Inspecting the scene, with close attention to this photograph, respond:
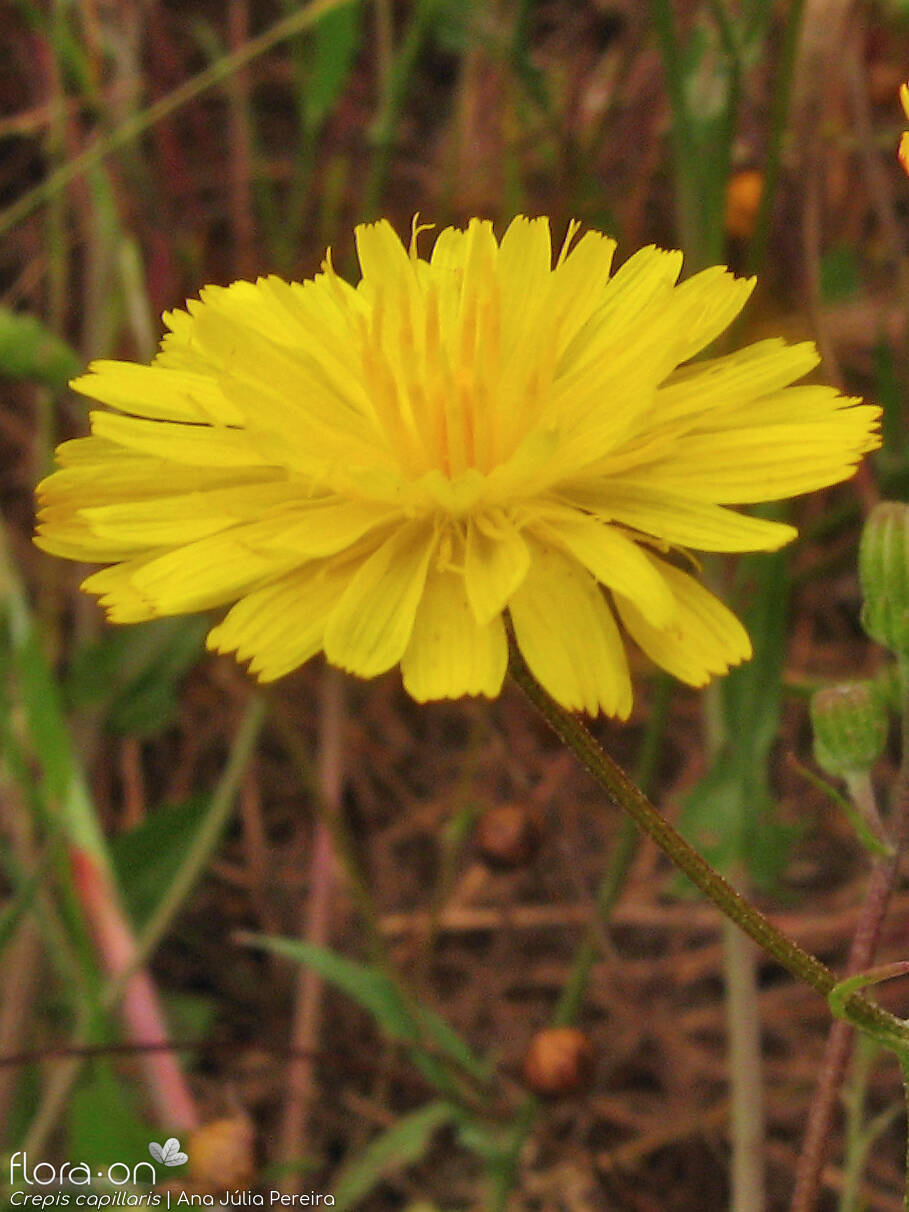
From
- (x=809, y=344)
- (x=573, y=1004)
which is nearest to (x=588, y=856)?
(x=573, y=1004)

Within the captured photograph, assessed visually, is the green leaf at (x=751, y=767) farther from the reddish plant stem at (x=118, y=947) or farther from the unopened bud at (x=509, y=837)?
the reddish plant stem at (x=118, y=947)

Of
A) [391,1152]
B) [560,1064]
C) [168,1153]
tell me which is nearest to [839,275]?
[560,1064]

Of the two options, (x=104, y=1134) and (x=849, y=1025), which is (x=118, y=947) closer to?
(x=104, y=1134)

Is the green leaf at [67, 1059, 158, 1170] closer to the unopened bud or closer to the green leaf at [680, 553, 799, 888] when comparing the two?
the unopened bud

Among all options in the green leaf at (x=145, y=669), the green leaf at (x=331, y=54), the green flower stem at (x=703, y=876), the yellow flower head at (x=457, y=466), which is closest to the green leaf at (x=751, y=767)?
the yellow flower head at (x=457, y=466)

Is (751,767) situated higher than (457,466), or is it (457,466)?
(457,466)

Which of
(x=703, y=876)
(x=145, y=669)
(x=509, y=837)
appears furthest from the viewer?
(x=145, y=669)

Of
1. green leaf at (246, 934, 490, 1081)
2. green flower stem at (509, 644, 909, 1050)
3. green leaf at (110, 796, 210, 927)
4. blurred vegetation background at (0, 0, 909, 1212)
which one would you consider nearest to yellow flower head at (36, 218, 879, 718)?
green flower stem at (509, 644, 909, 1050)
